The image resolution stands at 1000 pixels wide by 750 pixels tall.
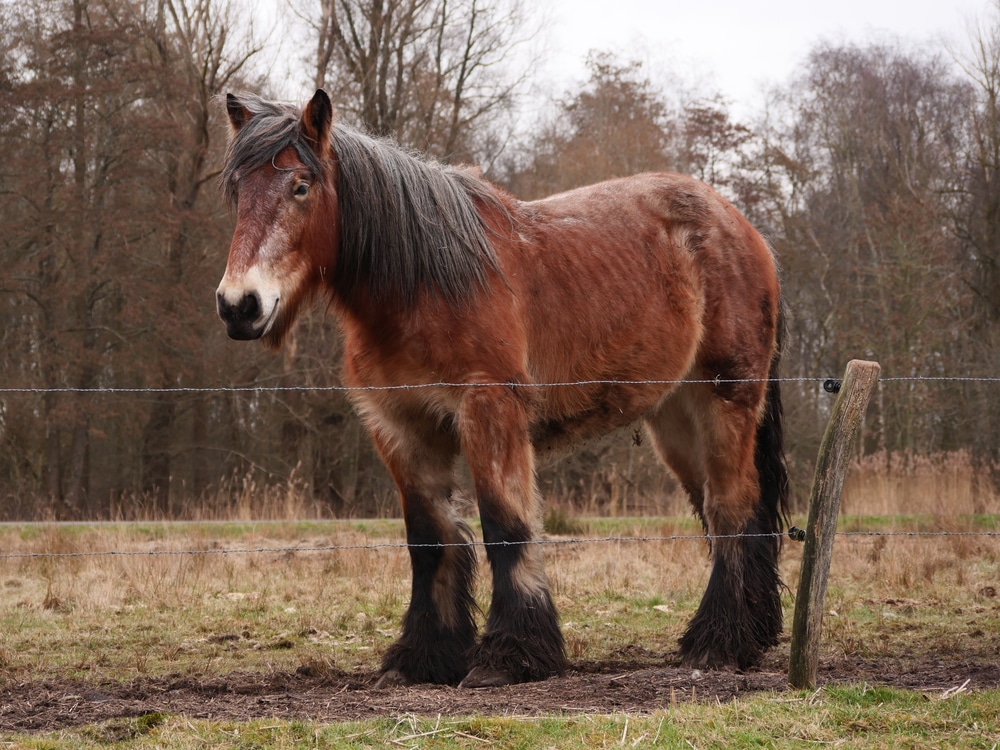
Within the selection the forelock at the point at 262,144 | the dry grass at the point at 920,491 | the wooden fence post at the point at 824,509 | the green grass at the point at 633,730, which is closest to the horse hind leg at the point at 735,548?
the wooden fence post at the point at 824,509

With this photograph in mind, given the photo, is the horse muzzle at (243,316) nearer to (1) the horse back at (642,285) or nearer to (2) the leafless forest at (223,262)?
(1) the horse back at (642,285)

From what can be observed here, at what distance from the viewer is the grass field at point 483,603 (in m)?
3.89

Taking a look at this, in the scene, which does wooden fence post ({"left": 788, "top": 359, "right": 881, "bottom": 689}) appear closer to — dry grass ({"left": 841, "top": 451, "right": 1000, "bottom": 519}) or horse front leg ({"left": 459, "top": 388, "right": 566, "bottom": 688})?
horse front leg ({"left": 459, "top": 388, "right": 566, "bottom": 688})

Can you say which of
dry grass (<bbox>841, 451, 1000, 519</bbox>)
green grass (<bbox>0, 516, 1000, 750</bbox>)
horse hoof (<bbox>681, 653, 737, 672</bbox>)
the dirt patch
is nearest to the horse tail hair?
green grass (<bbox>0, 516, 1000, 750</bbox>)

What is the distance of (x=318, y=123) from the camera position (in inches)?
199

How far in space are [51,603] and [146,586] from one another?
28.3 inches

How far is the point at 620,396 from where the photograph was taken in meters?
5.98

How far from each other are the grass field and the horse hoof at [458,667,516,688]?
0.59ft

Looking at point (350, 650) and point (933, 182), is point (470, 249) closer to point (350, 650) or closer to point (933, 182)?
point (350, 650)

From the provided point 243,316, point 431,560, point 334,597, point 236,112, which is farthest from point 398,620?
point 236,112

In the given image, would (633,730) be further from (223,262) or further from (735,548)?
(223,262)

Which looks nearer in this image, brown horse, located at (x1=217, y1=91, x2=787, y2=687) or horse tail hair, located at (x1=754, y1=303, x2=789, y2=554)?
brown horse, located at (x1=217, y1=91, x2=787, y2=687)

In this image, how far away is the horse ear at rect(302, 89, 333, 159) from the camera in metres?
4.97

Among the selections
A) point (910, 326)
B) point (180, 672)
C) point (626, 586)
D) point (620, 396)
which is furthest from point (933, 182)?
point (180, 672)
